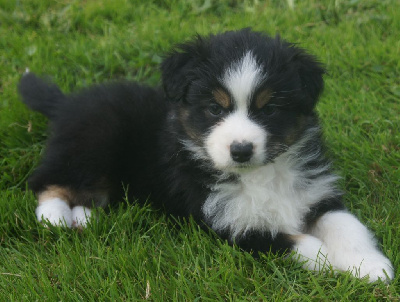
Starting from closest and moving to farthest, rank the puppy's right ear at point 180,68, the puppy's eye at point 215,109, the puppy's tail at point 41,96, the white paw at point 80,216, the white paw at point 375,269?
the white paw at point 375,269, the puppy's eye at point 215,109, the puppy's right ear at point 180,68, the white paw at point 80,216, the puppy's tail at point 41,96

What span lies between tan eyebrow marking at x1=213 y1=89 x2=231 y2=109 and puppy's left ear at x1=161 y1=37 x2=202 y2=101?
207 mm

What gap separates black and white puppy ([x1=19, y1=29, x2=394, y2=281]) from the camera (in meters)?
2.78

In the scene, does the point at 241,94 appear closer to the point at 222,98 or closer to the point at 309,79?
the point at 222,98

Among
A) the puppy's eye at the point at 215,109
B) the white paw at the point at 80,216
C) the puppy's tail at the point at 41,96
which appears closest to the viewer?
the puppy's eye at the point at 215,109

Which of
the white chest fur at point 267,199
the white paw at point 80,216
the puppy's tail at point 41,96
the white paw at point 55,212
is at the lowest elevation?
the white paw at point 80,216

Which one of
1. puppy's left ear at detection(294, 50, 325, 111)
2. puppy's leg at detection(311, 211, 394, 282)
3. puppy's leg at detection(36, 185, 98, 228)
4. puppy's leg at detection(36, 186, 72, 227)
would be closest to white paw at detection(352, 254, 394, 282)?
puppy's leg at detection(311, 211, 394, 282)

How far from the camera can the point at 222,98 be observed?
2793 millimetres

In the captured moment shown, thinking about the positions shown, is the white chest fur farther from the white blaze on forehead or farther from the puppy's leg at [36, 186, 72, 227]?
the puppy's leg at [36, 186, 72, 227]

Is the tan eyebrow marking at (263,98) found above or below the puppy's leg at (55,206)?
above

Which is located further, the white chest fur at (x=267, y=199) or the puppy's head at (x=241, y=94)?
the white chest fur at (x=267, y=199)

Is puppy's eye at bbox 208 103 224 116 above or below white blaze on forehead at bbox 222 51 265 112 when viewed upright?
below

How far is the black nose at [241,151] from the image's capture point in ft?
8.80

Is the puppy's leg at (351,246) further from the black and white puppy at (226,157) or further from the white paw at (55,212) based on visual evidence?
the white paw at (55,212)

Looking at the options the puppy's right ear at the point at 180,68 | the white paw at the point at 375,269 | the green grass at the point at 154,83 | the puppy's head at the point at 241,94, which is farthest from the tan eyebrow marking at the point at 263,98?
the white paw at the point at 375,269
